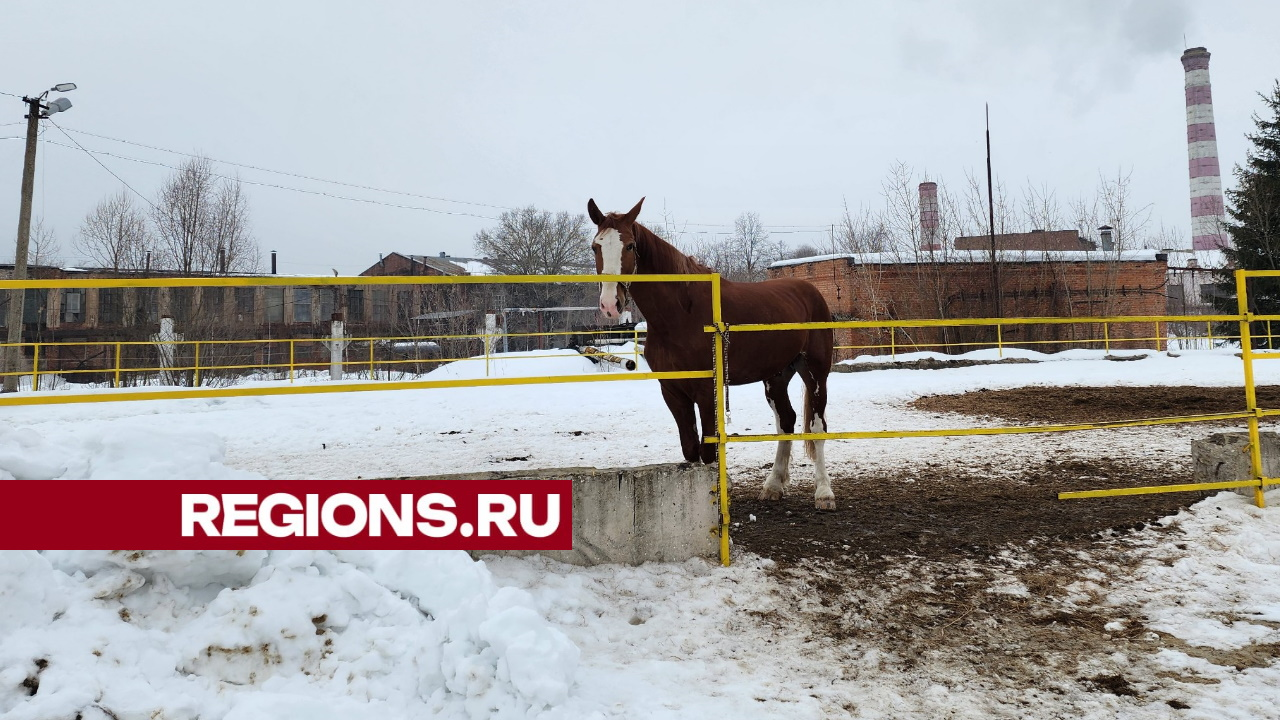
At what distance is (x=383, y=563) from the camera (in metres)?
2.56

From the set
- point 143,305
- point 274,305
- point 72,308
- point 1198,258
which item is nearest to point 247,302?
point 274,305

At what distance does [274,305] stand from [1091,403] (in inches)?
1658

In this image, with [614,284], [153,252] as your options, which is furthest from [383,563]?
[153,252]

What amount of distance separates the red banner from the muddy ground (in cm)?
137

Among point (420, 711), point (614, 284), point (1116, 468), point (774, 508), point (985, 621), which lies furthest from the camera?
point (1116, 468)

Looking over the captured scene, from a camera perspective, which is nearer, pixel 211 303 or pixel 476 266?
pixel 211 303

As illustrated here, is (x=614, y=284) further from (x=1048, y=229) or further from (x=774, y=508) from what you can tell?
(x=1048, y=229)

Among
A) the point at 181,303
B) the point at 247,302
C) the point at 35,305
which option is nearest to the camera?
the point at 181,303

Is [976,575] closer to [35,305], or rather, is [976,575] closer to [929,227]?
[929,227]

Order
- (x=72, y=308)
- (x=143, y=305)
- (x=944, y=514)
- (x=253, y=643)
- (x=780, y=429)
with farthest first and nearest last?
(x=72, y=308) < (x=143, y=305) < (x=780, y=429) < (x=944, y=514) < (x=253, y=643)

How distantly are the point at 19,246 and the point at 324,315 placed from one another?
27.2m

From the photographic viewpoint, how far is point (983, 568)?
3.33 m

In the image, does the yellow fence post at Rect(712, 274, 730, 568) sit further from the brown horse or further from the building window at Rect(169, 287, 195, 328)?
the building window at Rect(169, 287, 195, 328)

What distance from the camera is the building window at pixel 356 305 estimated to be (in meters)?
41.7
